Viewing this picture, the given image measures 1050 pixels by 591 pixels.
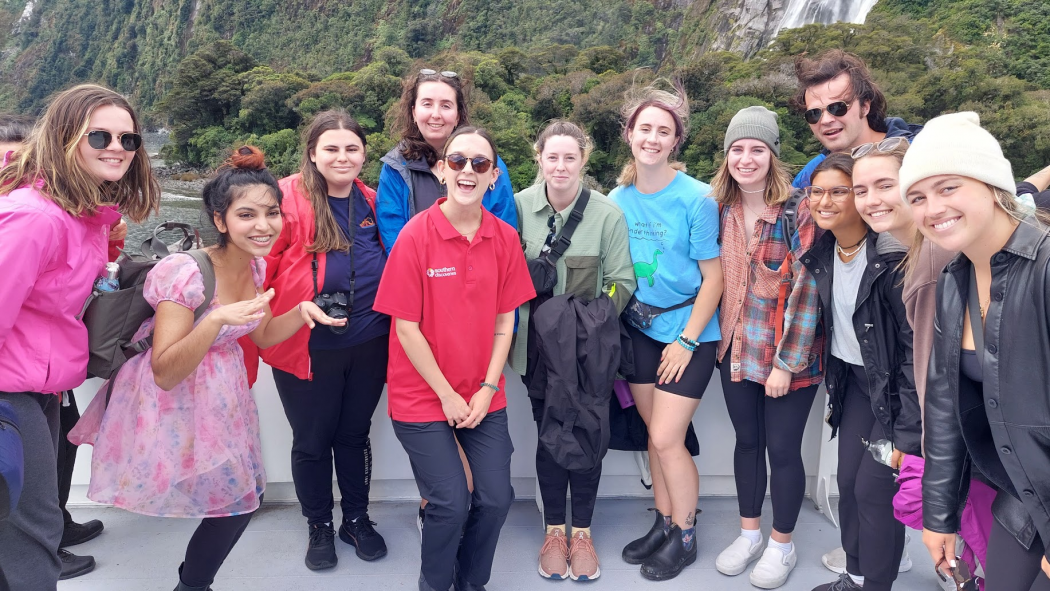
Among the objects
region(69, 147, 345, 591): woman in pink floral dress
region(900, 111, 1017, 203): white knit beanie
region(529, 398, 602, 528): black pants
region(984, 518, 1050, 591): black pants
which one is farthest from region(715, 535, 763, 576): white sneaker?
region(69, 147, 345, 591): woman in pink floral dress

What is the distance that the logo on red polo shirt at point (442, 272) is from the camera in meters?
2.06

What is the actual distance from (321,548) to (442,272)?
3.99 feet

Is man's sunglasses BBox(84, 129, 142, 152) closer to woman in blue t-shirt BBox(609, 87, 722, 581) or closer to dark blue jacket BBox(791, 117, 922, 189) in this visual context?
woman in blue t-shirt BBox(609, 87, 722, 581)

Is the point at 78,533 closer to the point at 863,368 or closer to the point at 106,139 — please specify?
the point at 106,139

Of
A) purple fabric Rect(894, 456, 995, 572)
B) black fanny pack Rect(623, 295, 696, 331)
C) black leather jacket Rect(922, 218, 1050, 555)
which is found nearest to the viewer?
black leather jacket Rect(922, 218, 1050, 555)

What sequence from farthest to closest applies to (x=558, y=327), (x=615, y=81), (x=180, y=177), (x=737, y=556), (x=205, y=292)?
1. (x=180, y=177)
2. (x=615, y=81)
3. (x=737, y=556)
4. (x=558, y=327)
5. (x=205, y=292)

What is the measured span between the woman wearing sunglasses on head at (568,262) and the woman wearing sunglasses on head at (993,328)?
104 cm

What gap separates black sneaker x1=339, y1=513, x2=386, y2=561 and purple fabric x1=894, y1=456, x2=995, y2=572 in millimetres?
1805

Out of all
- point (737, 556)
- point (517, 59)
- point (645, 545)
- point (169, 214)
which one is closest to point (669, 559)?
point (645, 545)

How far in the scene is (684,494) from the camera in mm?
2445

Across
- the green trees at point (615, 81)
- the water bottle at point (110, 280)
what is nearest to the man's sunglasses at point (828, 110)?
the water bottle at point (110, 280)

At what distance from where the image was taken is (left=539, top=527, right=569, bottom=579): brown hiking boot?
240 centimetres

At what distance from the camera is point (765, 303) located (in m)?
2.29

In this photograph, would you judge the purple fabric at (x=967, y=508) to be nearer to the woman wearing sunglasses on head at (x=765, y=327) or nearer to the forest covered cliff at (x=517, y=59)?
the woman wearing sunglasses on head at (x=765, y=327)
